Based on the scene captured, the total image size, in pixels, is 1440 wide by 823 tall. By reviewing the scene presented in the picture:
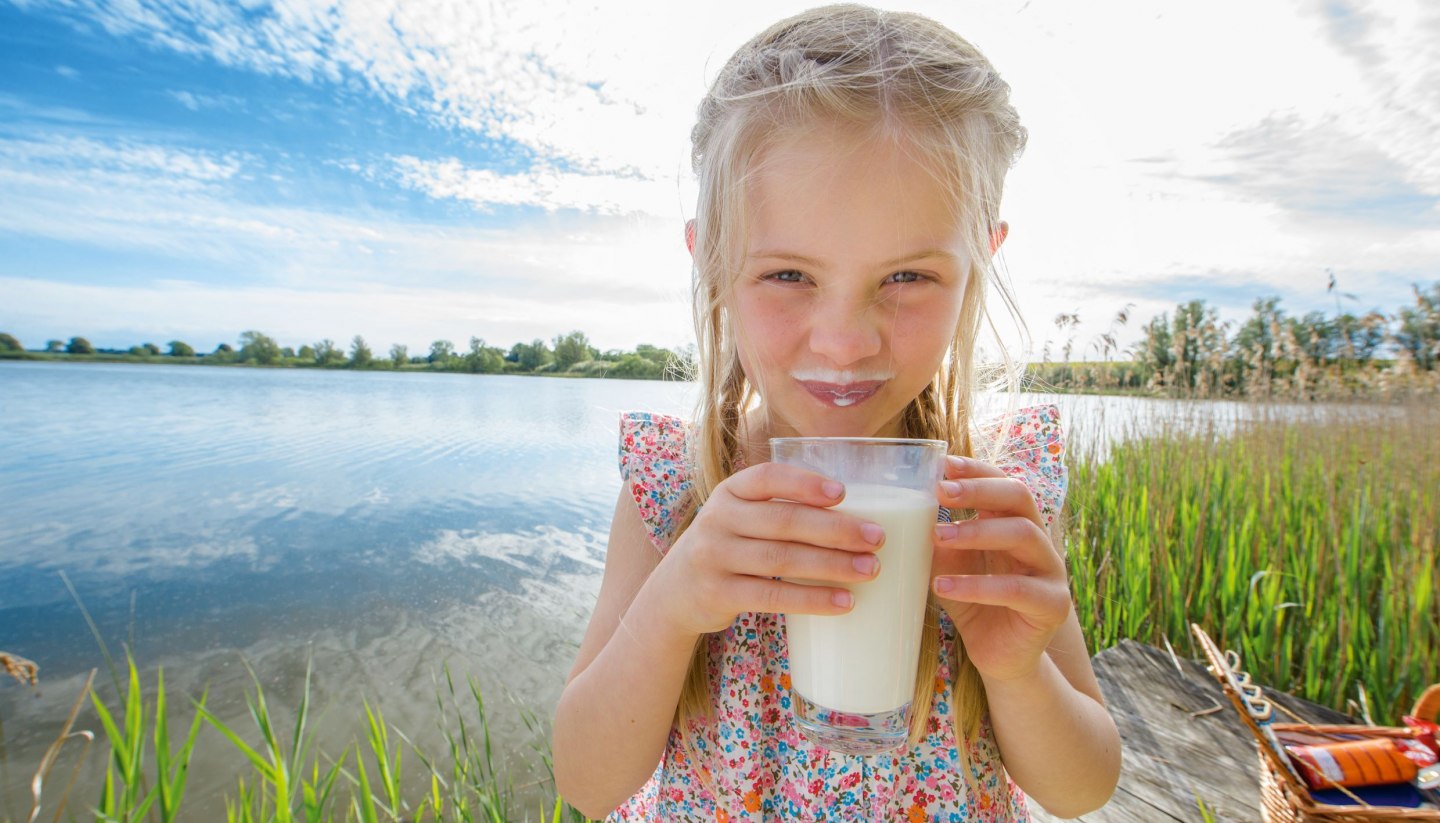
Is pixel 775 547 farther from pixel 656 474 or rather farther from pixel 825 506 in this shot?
pixel 656 474

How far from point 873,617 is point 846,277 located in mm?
508

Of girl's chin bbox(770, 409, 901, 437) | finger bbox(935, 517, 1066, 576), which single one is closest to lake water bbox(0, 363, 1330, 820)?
girl's chin bbox(770, 409, 901, 437)

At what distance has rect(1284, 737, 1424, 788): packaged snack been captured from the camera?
1.77 m

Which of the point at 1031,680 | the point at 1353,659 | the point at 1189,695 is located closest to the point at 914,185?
the point at 1031,680

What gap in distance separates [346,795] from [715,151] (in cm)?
373

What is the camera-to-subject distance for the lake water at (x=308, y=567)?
168 inches

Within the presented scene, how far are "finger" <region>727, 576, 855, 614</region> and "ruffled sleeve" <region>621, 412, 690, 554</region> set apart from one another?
0.50 metres

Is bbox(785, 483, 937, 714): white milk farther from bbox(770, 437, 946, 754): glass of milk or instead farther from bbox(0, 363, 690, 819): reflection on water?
bbox(0, 363, 690, 819): reflection on water

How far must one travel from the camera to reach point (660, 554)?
1324mm

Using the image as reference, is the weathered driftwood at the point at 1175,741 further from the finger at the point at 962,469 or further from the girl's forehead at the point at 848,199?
the girl's forehead at the point at 848,199

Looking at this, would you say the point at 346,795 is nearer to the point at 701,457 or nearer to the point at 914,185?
the point at 701,457

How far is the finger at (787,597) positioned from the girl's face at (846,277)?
387mm

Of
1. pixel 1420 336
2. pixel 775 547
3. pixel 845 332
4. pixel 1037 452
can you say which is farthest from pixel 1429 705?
pixel 1420 336

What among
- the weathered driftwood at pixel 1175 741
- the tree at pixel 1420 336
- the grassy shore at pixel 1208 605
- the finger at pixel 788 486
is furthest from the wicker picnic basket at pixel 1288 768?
the tree at pixel 1420 336
